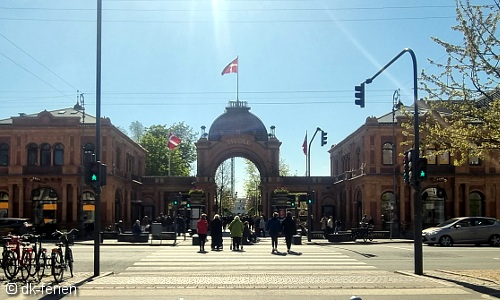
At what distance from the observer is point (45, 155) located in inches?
1882

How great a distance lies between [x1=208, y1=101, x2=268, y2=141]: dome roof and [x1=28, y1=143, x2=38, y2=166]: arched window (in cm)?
1949

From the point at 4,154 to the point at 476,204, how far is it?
39.5 m

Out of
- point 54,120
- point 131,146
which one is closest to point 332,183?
point 131,146

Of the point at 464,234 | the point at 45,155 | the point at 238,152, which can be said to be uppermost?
the point at 238,152

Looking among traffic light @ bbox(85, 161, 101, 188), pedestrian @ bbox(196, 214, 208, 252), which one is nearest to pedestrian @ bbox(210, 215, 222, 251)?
pedestrian @ bbox(196, 214, 208, 252)

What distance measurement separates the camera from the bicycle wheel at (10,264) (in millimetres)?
14502

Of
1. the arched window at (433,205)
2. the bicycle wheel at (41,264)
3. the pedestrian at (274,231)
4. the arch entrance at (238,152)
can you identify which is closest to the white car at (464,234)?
the pedestrian at (274,231)

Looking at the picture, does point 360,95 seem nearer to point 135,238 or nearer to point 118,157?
point 135,238

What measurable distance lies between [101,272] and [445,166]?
3742cm

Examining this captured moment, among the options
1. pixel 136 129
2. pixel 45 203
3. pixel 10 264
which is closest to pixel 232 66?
pixel 45 203

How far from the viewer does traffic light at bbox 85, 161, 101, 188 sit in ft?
51.4

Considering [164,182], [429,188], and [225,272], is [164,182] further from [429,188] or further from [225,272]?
[225,272]

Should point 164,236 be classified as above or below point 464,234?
below

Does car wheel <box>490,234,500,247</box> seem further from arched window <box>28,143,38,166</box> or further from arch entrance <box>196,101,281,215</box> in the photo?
arched window <box>28,143,38,166</box>
